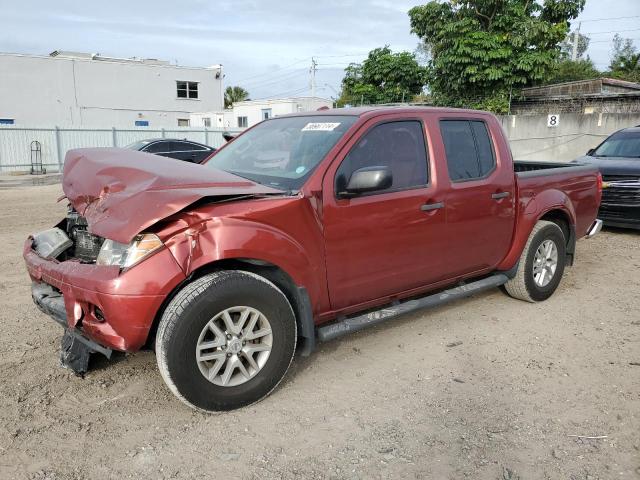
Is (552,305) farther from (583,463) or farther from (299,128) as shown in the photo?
(299,128)

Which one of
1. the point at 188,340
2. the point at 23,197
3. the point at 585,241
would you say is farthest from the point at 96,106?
the point at 188,340

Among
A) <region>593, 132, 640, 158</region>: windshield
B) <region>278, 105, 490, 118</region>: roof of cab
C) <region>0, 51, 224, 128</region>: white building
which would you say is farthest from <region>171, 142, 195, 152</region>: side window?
<region>0, 51, 224, 128</region>: white building

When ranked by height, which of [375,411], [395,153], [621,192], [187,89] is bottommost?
[375,411]

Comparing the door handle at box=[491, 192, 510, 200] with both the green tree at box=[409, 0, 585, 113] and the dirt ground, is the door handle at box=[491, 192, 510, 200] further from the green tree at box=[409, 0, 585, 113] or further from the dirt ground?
the green tree at box=[409, 0, 585, 113]

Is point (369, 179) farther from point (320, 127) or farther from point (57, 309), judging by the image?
point (57, 309)

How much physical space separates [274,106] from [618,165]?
1136 inches

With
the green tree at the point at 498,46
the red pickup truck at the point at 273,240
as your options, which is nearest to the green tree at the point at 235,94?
the green tree at the point at 498,46

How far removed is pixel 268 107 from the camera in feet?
117

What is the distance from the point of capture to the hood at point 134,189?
2887 millimetres

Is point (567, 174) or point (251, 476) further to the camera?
point (567, 174)

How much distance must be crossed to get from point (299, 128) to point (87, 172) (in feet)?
5.10

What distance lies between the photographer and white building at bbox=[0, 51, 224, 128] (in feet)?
106

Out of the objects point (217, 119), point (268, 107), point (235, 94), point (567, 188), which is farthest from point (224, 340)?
point (235, 94)

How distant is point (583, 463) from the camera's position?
2.76 m
